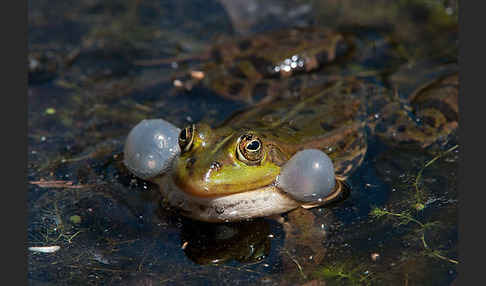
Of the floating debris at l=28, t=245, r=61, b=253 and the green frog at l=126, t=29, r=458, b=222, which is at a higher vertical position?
the green frog at l=126, t=29, r=458, b=222

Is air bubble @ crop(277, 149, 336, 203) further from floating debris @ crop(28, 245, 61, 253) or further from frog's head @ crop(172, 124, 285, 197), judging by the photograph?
floating debris @ crop(28, 245, 61, 253)

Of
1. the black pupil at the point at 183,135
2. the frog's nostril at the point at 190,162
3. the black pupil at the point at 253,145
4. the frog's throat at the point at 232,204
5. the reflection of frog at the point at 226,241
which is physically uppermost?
the black pupil at the point at 253,145

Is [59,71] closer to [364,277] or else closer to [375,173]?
[375,173]

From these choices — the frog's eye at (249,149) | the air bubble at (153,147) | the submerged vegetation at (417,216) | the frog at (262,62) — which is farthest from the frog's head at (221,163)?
the frog at (262,62)

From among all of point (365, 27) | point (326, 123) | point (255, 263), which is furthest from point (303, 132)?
point (365, 27)

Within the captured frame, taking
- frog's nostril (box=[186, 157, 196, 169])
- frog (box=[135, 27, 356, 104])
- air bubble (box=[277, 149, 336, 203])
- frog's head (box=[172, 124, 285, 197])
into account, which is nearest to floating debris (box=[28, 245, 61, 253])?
frog's head (box=[172, 124, 285, 197])

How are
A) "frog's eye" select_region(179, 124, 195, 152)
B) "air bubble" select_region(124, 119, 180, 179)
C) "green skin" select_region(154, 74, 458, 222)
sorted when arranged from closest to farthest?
"green skin" select_region(154, 74, 458, 222), "frog's eye" select_region(179, 124, 195, 152), "air bubble" select_region(124, 119, 180, 179)

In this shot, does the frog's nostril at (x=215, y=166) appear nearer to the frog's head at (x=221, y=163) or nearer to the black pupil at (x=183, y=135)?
the frog's head at (x=221, y=163)
